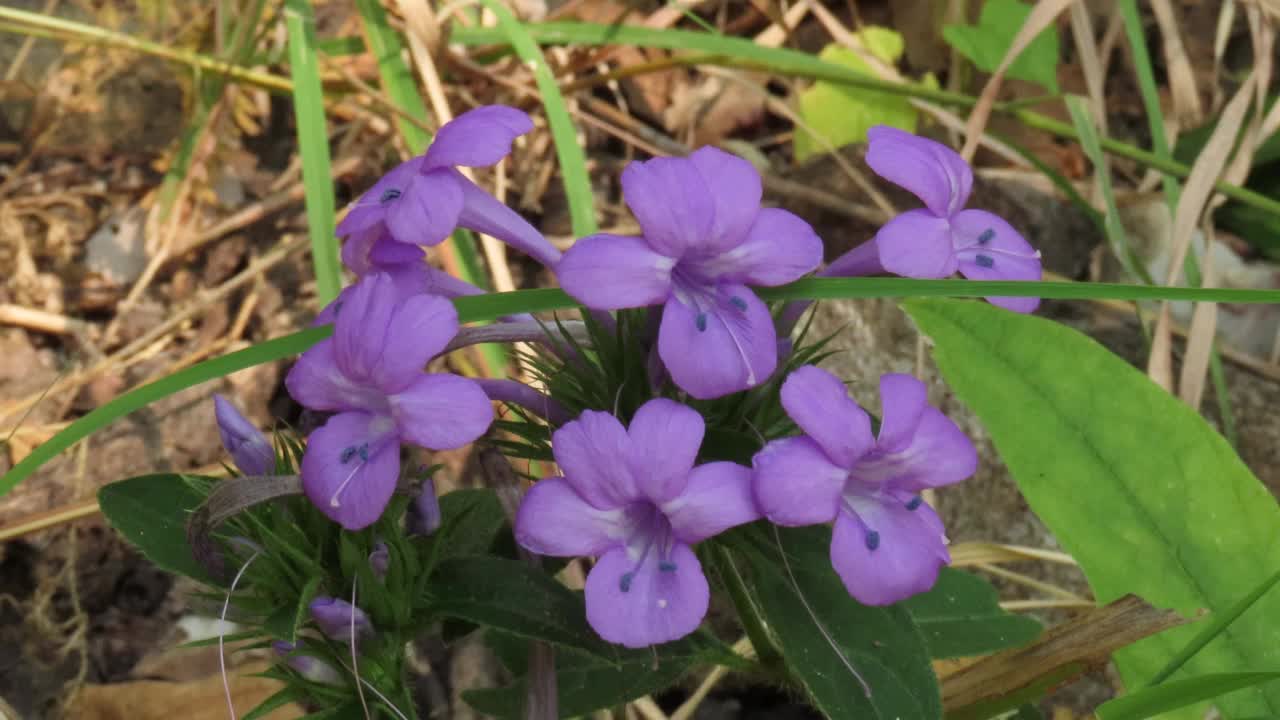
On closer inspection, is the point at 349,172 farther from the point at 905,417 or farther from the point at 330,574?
the point at 905,417

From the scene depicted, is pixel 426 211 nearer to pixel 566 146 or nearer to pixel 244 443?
pixel 244 443

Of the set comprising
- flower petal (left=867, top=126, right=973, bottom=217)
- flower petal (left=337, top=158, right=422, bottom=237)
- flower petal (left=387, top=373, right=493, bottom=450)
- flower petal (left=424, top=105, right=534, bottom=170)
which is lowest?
flower petal (left=387, top=373, right=493, bottom=450)

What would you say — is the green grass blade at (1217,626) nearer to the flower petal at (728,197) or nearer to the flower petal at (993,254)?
the flower petal at (993,254)

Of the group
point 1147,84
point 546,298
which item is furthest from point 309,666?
point 1147,84

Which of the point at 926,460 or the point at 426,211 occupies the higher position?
the point at 426,211

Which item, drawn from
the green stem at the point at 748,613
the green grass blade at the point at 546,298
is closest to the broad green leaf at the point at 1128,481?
the green grass blade at the point at 546,298

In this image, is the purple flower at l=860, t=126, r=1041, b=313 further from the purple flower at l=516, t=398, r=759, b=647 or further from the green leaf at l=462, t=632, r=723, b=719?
the green leaf at l=462, t=632, r=723, b=719

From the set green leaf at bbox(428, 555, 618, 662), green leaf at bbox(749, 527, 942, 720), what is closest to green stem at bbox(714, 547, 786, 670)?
green leaf at bbox(749, 527, 942, 720)
